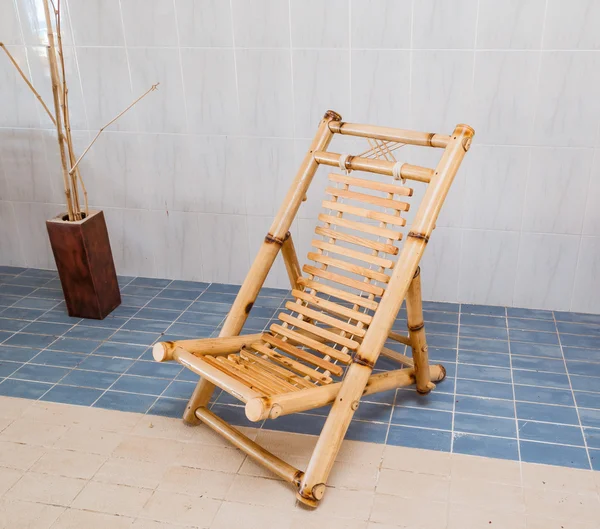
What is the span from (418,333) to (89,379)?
1.50 metres

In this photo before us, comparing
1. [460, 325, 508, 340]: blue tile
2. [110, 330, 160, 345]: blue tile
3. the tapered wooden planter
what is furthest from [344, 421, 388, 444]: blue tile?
the tapered wooden planter

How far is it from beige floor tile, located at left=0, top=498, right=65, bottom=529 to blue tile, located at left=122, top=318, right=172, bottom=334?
1.23 metres

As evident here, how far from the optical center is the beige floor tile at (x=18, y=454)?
2.47m

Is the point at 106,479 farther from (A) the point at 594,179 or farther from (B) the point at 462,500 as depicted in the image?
(A) the point at 594,179

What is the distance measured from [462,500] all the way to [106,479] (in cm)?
126

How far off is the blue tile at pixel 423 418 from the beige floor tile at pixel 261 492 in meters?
0.57

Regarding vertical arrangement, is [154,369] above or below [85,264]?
below

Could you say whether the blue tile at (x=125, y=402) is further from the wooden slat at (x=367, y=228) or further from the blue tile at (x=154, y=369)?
the wooden slat at (x=367, y=228)

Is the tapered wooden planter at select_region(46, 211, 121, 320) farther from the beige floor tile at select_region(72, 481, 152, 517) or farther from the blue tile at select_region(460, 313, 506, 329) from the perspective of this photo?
the blue tile at select_region(460, 313, 506, 329)

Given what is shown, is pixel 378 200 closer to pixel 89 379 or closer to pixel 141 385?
pixel 141 385

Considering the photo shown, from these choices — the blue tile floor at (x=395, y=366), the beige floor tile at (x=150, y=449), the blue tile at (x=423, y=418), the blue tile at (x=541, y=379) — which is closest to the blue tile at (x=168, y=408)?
the blue tile floor at (x=395, y=366)

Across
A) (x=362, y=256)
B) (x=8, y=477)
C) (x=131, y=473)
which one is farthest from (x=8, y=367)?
(x=362, y=256)

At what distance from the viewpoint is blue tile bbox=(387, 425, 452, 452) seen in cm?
249

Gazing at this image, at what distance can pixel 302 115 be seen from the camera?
11.2ft
